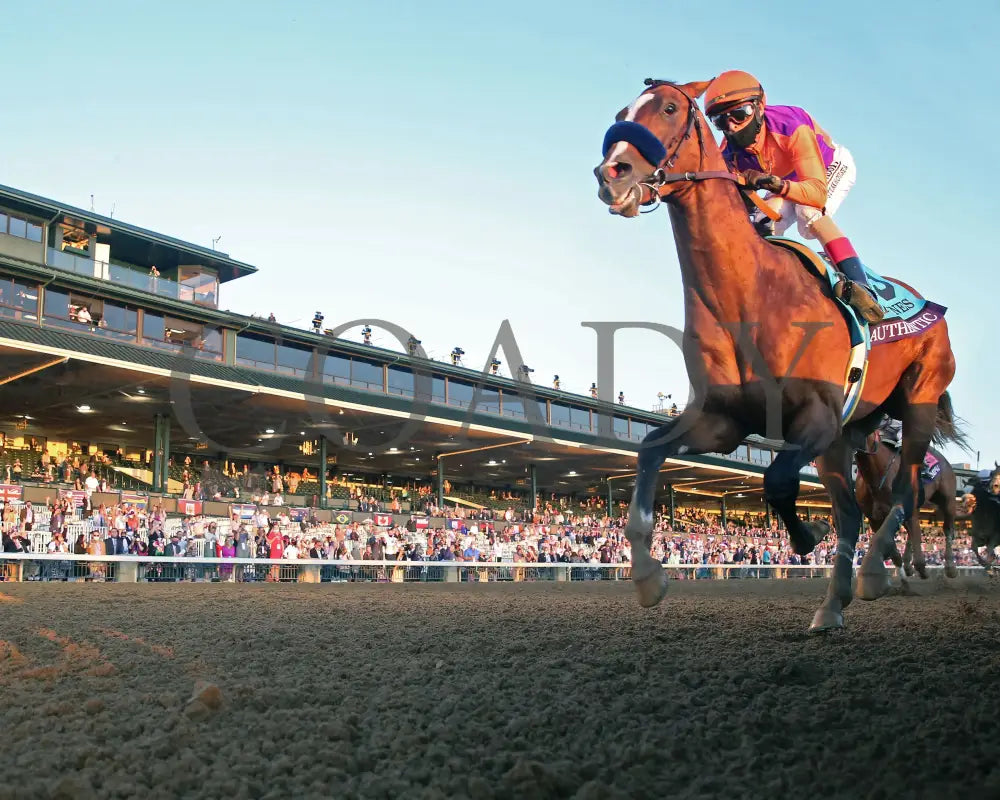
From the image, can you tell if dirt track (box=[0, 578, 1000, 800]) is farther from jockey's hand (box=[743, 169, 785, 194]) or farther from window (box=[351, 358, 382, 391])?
window (box=[351, 358, 382, 391])

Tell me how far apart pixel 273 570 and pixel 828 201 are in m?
16.6

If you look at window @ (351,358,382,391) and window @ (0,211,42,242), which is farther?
window @ (351,358,382,391)

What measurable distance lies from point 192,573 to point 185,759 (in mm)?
17899

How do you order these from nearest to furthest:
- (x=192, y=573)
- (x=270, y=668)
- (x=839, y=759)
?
(x=839, y=759) < (x=270, y=668) < (x=192, y=573)

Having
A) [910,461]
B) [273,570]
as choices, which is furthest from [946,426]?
[273,570]

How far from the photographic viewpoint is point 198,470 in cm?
3064

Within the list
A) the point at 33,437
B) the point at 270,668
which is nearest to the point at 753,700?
the point at 270,668

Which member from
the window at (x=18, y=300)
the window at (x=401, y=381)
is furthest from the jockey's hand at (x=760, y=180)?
the window at (x=401, y=381)

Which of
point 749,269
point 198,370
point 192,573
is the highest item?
point 198,370

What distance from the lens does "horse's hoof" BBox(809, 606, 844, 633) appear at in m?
5.20

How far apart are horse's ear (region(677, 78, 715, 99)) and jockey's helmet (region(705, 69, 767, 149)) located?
0.19ft

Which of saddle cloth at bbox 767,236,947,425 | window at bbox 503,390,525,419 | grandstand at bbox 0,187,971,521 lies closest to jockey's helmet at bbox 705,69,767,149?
saddle cloth at bbox 767,236,947,425

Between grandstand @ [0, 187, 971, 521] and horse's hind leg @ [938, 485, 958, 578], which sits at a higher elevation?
grandstand @ [0, 187, 971, 521]

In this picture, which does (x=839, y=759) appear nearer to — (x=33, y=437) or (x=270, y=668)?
(x=270, y=668)
